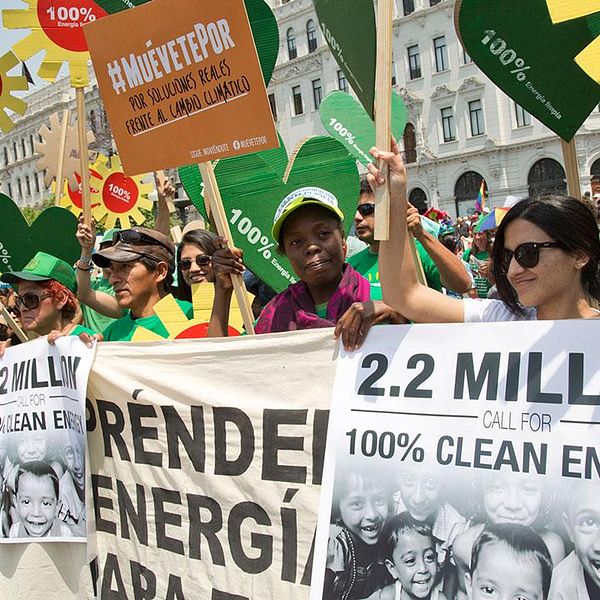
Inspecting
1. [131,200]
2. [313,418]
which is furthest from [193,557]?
[131,200]

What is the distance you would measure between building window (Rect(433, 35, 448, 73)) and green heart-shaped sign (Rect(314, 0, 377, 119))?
123ft

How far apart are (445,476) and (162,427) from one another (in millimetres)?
1084

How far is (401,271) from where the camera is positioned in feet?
6.78

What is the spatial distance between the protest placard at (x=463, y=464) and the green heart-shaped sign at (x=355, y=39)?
0.69m

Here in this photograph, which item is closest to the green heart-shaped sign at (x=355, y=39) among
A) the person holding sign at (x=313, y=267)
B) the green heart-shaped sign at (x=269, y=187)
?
A: the person holding sign at (x=313, y=267)

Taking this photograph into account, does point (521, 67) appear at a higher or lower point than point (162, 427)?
higher

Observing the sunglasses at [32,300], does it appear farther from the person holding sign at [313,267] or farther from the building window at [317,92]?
the building window at [317,92]

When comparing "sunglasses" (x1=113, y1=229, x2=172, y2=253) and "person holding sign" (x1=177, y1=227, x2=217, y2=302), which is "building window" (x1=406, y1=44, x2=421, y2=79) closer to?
"person holding sign" (x1=177, y1=227, x2=217, y2=302)

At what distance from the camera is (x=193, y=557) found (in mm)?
2502

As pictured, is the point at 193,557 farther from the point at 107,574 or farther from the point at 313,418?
the point at 313,418

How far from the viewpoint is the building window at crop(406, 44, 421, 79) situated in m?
38.9

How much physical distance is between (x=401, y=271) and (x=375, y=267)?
1439mm

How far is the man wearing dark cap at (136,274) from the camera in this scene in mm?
3334

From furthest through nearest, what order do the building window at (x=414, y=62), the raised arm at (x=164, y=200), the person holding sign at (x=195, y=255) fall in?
the building window at (x=414, y=62)
the raised arm at (x=164, y=200)
the person holding sign at (x=195, y=255)
